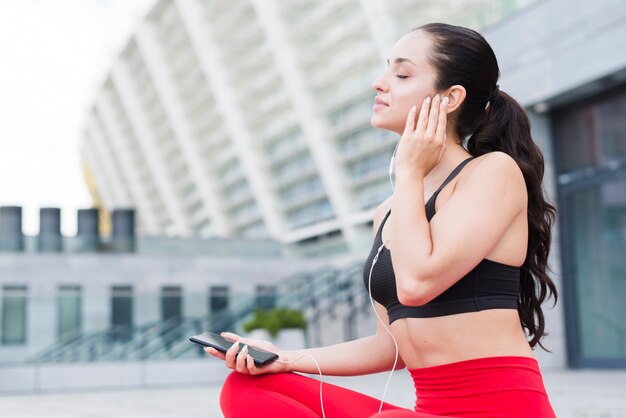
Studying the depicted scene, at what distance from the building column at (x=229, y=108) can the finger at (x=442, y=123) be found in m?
45.3

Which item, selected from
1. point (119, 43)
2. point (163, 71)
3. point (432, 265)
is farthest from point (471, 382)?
point (119, 43)

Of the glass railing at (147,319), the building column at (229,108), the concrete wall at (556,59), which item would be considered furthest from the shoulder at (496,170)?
the building column at (229,108)

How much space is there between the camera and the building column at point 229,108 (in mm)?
47312

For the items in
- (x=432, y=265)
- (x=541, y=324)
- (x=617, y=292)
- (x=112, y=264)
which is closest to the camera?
(x=432, y=265)

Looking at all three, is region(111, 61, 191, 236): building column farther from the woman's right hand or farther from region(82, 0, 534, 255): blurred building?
the woman's right hand

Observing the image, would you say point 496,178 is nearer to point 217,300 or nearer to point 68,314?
point 217,300

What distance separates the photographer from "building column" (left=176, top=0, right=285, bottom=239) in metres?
47.3

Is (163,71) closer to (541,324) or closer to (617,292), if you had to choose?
(617,292)

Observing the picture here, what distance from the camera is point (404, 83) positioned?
7.32ft

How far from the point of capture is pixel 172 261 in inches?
982

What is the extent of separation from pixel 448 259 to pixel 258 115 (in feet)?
156

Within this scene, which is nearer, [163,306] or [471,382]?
[471,382]

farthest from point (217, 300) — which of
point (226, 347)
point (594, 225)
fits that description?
point (226, 347)

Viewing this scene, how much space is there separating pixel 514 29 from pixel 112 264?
50.6 feet
